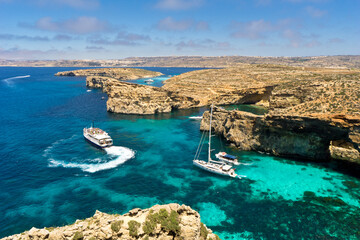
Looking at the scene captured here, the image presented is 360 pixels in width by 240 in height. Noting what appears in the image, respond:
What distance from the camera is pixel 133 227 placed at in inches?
615

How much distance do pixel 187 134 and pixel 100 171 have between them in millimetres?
30765

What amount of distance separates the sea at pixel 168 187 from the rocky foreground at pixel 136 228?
14.4m

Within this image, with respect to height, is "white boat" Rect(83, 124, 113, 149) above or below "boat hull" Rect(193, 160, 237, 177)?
above

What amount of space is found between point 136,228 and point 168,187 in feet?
77.6

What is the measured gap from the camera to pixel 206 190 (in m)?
38.3

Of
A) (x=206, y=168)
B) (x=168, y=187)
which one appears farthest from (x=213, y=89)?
(x=168, y=187)

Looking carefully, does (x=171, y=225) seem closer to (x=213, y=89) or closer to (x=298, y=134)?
(x=298, y=134)

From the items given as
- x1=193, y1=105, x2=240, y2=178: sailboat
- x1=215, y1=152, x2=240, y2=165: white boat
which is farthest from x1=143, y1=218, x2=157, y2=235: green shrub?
x1=215, y1=152, x2=240, y2=165: white boat

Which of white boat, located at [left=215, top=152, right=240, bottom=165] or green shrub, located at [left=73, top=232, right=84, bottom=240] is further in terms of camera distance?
white boat, located at [left=215, top=152, right=240, bottom=165]

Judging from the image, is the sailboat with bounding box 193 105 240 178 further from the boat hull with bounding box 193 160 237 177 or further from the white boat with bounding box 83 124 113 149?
the white boat with bounding box 83 124 113 149

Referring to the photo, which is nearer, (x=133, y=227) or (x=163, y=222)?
(x=133, y=227)

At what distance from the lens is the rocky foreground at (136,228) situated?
15.2 meters

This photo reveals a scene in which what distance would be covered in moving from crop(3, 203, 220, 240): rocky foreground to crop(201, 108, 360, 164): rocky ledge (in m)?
38.4

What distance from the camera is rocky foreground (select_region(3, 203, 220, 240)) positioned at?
15.2 m
